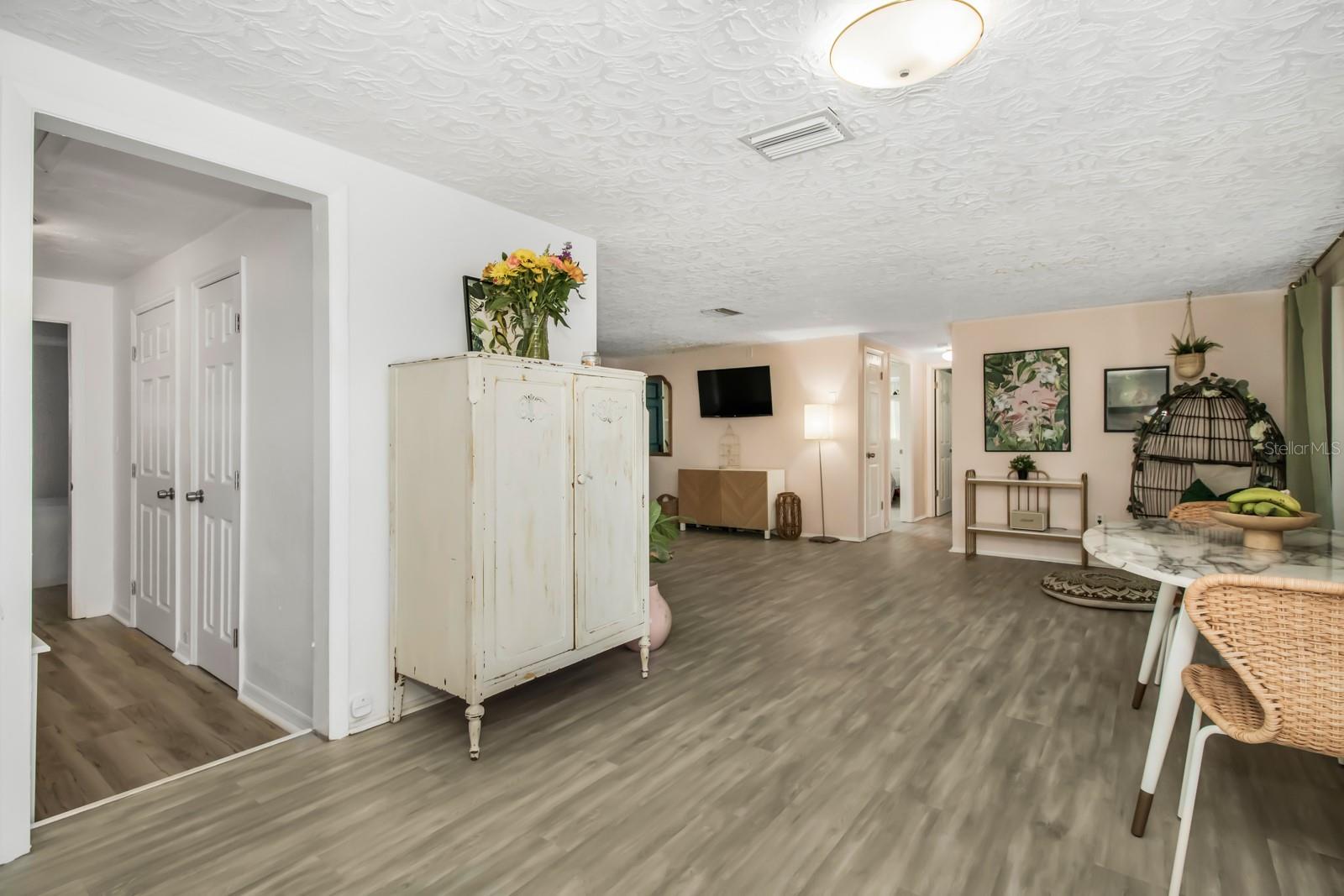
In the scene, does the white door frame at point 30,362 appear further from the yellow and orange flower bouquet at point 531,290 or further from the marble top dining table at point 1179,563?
the marble top dining table at point 1179,563

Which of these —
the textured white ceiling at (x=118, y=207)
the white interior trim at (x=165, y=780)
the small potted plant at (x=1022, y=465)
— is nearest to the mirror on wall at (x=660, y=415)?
the small potted plant at (x=1022, y=465)

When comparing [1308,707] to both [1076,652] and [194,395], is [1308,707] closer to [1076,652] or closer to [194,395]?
[1076,652]

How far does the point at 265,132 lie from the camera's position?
233 cm

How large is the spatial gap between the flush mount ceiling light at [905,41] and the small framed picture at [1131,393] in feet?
16.6

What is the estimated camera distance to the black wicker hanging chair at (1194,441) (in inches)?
187

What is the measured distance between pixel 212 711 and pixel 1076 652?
14.6ft

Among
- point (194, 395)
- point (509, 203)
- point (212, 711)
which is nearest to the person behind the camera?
point (212, 711)

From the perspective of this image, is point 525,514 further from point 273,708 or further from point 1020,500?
point 1020,500

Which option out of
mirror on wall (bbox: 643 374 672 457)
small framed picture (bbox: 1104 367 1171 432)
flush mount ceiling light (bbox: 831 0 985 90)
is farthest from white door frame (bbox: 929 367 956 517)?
flush mount ceiling light (bbox: 831 0 985 90)

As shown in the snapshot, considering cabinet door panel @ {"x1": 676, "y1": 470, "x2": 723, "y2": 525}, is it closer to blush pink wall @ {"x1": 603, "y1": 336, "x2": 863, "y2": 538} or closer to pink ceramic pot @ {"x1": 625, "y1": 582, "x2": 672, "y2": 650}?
blush pink wall @ {"x1": 603, "y1": 336, "x2": 863, "y2": 538}

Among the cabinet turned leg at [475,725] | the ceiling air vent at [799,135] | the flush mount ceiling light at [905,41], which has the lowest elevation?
the cabinet turned leg at [475,725]

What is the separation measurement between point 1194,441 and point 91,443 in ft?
27.9

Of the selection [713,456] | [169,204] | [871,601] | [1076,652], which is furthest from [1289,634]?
[713,456]

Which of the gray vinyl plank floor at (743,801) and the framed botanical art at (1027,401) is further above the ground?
the framed botanical art at (1027,401)
